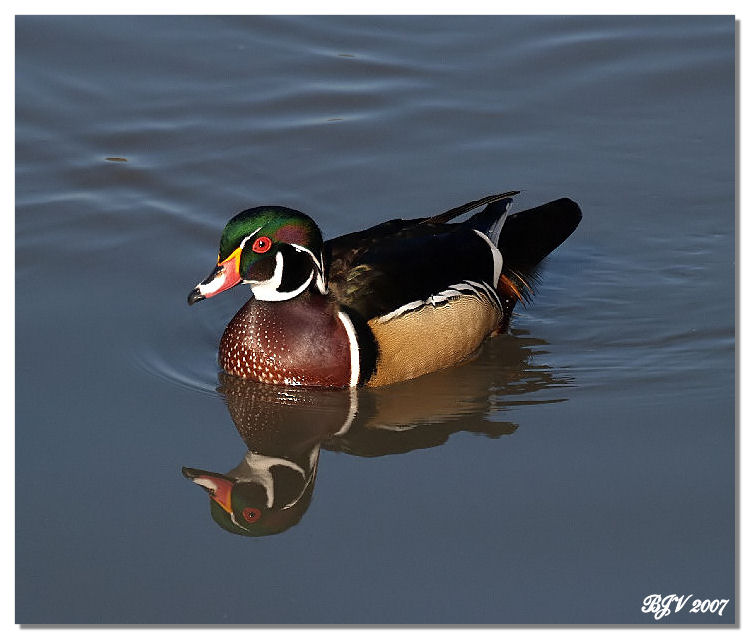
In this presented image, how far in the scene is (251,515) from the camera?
19.5 ft

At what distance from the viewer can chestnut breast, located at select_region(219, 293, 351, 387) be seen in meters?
6.81

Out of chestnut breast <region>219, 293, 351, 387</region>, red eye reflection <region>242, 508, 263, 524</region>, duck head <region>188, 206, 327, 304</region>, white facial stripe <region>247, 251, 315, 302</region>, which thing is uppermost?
duck head <region>188, 206, 327, 304</region>

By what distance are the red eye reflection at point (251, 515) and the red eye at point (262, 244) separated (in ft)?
4.58

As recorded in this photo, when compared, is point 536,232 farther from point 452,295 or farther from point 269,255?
point 269,255

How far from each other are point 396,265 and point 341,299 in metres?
0.34

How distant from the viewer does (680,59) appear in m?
10.3

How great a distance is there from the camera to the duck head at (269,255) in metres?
6.58

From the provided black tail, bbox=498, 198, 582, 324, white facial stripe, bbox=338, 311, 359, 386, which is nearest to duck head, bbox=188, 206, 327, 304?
white facial stripe, bbox=338, 311, 359, 386

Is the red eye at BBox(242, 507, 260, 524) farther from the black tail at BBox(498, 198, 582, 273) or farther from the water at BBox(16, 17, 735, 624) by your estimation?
the black tail at BBox(498, 198, 582, 273)

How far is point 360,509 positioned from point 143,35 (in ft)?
19.5

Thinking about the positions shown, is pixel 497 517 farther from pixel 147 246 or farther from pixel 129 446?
pixel 147 246

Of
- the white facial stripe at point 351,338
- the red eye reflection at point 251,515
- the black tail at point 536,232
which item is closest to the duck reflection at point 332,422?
the red eye reflection at point 251,515

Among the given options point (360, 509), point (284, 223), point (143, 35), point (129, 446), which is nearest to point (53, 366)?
point (129, 446)

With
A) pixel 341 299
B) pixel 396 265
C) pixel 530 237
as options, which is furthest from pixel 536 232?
pixel 341 299
